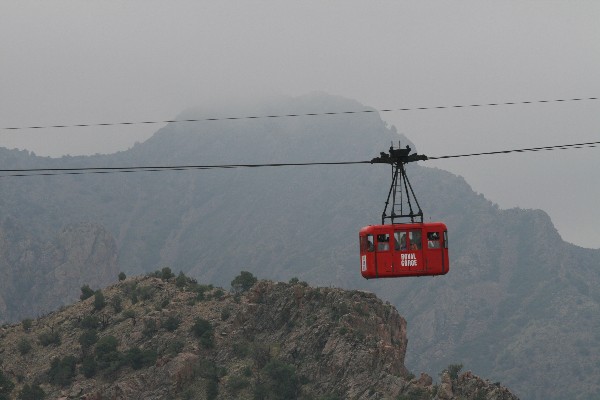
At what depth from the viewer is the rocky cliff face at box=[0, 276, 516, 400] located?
12238 cm

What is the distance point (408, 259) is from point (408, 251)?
440mm

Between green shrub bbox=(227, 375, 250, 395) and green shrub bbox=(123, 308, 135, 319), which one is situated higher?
green shrub bbox=(123, 308, 135, 319)

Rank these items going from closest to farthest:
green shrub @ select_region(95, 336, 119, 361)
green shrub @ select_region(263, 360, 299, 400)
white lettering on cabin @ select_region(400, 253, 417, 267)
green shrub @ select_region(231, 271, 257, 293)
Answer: white lettering on cabin @ select_region(400, 253, 417, 267) → green shrub @ select_region(263, 360, 299, 400) → green shrub @ select_region(95, 336, 119, 361) → green shrub @ select_region(231, 271, 257, 293)

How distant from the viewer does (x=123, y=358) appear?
446 ft

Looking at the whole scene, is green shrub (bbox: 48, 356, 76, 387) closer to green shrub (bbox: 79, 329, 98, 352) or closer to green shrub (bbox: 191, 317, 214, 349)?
green shrub (bbox: 79, 329, 98, 352)

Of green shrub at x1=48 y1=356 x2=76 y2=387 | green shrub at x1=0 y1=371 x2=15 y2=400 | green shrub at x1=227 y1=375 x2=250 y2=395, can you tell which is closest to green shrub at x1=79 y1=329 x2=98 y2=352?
green shrub at x1=48 y1=356 x2=76 y2=387

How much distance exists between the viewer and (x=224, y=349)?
135500mm

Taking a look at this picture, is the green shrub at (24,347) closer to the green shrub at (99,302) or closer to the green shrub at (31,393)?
the green shrub at (99,302)

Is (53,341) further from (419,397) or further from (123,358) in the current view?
(419,397)

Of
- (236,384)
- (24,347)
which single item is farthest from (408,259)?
(24,347)

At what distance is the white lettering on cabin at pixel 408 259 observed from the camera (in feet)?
174

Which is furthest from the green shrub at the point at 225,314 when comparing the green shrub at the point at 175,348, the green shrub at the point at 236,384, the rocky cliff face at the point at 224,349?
the green shrub at the point at 236,384

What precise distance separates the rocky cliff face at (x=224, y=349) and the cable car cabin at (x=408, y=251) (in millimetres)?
60529

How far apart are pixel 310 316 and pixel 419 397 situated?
2732 cm
